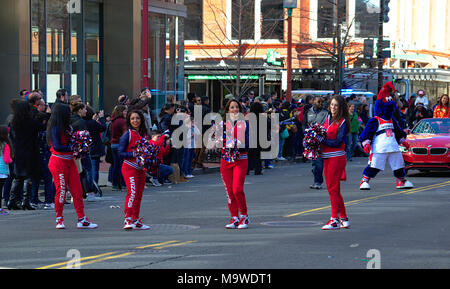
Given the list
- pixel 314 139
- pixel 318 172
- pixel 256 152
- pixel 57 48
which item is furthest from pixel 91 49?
pixel 314 139

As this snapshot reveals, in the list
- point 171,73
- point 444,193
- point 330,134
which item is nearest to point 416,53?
point 171,73

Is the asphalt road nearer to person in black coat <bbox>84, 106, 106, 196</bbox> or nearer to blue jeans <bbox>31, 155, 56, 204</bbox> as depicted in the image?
blue jeans <bbox>31, 155, 56, 204</bbox>

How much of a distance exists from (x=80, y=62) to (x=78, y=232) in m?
17.9

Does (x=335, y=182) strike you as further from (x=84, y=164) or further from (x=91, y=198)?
(x=91, y=198)

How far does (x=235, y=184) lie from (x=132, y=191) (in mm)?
1442

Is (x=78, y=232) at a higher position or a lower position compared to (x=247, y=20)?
lower

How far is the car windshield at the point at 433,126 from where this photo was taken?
834 inches

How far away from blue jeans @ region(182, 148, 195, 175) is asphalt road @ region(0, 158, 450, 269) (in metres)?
3.34

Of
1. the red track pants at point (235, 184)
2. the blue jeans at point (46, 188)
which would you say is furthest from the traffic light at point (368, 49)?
the red track pants at point (235, 184)

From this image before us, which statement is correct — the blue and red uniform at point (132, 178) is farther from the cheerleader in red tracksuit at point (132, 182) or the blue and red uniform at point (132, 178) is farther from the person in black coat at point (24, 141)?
the person in black coat at point (24, 141)

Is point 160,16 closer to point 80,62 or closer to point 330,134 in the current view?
point 80,62

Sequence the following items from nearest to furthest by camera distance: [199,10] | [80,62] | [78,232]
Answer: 1. [78,232]
2. [80,62]
3. [199,10]
